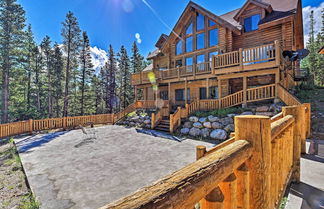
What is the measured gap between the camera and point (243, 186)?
1.25 metres

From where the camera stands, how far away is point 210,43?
13.6 m

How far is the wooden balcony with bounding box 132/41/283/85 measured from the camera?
28.9ft

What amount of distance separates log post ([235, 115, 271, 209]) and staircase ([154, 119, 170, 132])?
9559 mm

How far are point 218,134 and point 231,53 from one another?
5434mm

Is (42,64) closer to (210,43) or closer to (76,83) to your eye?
(76,83)

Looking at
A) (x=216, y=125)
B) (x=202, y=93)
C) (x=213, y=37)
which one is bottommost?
(x=216, y=125)

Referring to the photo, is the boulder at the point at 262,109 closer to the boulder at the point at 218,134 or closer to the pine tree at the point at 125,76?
the boulder at the point at 218,134

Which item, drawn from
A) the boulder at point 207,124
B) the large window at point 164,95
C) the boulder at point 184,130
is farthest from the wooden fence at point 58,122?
the boulder at point 207,124

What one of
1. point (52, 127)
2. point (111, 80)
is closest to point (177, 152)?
point (52, 127)

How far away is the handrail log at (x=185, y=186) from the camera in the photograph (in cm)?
57

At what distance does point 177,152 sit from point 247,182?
17.9ft

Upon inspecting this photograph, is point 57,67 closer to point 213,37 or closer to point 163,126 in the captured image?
point 163,126

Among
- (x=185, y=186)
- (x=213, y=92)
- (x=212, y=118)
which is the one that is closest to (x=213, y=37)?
(x=213, y=92)

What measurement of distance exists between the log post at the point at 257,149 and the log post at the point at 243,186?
0.07 m
